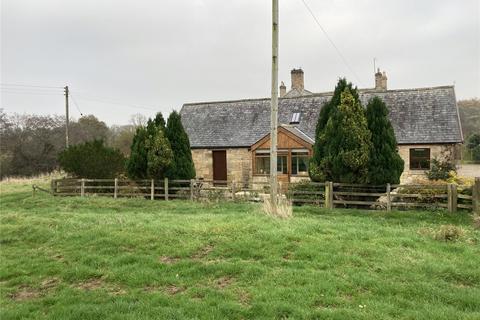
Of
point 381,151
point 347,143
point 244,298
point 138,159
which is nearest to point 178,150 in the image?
point 138,159

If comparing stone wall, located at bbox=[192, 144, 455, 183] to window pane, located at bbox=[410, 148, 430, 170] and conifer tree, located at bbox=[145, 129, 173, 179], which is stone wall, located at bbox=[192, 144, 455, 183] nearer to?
window pane, located at bbox=[410, 148, 430, 170]

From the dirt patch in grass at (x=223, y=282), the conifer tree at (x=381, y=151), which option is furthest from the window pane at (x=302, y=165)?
the dirt patch in grass at (x=223, y=282)

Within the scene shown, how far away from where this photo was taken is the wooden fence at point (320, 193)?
1293 centimetres

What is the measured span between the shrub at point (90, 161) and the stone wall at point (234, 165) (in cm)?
600

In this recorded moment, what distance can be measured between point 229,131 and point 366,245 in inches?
731

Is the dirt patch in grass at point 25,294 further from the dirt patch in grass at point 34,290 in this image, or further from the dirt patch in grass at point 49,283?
the dirt patch in grass at point 49,283

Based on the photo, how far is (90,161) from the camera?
20234 millimetres

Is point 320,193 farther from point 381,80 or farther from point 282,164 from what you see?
point 381,80

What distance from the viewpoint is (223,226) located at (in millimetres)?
9539

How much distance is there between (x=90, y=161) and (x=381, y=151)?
44.1 feet

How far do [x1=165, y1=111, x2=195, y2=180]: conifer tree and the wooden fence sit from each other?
0.62m

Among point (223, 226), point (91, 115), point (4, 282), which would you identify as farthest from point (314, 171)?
point (91, 115)

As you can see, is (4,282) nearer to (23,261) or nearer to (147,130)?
(23,261)

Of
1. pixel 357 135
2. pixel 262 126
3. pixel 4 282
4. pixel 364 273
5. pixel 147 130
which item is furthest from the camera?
pixel 262 126
